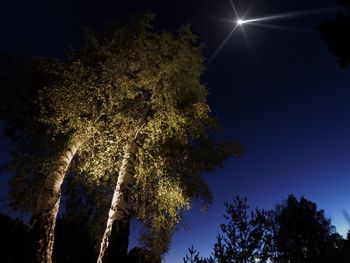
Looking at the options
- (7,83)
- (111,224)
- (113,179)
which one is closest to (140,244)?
(113,179)

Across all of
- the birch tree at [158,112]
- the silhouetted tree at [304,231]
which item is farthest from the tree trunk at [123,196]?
the silhouetted tree at [304,231]

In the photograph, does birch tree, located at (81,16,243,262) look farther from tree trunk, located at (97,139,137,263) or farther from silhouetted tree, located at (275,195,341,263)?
silhouetted tree, located at (275,195,341,263)

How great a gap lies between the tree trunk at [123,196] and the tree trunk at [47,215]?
1.79m

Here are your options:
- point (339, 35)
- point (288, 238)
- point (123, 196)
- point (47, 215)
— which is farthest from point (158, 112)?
point (288, 238)

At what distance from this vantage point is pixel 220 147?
55.7 feet

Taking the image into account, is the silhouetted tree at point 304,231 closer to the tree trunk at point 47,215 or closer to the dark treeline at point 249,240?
the dark treeline at point 249,240

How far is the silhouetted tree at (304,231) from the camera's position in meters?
40.5

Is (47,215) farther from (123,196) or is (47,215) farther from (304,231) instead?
(304,231)

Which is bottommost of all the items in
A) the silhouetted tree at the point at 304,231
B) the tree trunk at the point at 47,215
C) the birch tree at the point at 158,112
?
the tree trunk at the point at 47,215

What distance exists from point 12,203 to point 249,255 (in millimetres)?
20164

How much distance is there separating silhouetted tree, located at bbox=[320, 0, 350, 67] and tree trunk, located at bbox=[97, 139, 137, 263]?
9.99 meters

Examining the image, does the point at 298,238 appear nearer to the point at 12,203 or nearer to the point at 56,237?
the point at 56,237

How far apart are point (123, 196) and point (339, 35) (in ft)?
38.0

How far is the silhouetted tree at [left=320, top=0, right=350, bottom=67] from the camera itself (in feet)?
44.5
